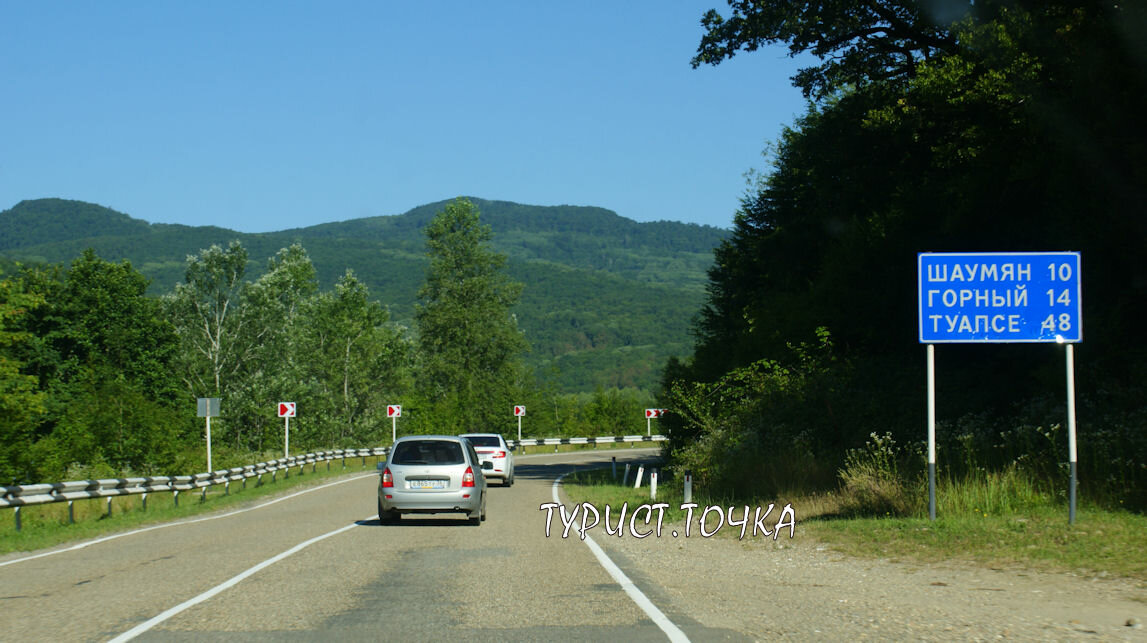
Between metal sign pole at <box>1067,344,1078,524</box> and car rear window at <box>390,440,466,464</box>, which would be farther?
car rear window at <box>390,440,466,464</box>

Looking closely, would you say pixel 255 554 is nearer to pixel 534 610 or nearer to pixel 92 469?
pixel 534 610

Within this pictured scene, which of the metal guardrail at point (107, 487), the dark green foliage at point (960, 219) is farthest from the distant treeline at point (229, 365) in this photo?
the dark green foliage at point (960, 219)

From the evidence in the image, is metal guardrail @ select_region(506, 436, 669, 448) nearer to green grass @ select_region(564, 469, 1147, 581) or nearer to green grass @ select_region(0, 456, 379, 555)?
green grass @ select_region(0, 456, 379, 555)

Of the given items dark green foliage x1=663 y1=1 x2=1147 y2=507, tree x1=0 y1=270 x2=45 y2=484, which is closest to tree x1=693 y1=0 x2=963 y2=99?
dark green foliage x1=663 y1=1 x2=1147 y2=507

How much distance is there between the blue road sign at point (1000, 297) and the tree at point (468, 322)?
2356 inches

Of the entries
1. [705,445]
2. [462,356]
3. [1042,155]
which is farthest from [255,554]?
[462,356]

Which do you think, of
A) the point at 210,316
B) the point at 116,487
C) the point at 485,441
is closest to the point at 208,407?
the point at 485,441

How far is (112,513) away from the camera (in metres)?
26.0

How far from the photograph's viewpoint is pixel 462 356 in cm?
7719

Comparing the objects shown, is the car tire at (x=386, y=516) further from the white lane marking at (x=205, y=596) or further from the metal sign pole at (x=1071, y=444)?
the metal sign pole at (x=1071, y=444)

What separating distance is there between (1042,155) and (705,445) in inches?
407

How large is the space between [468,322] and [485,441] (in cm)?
4333

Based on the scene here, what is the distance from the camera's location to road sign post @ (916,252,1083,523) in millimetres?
14875

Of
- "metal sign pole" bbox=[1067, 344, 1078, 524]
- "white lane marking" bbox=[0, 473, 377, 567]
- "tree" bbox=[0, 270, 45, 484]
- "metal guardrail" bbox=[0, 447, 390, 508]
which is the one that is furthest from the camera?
"tree" bbox=[0, 270, 45, 484]
